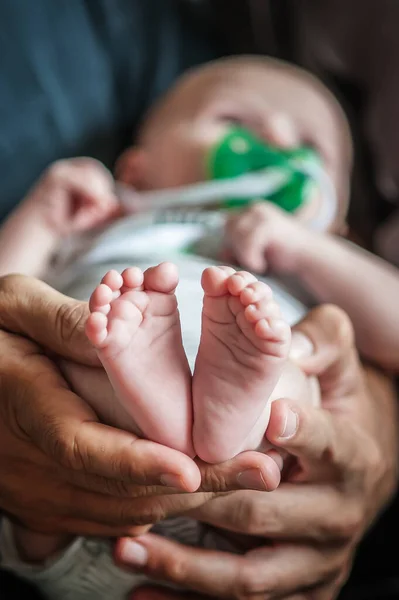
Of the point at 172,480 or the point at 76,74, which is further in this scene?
the point at 76,74

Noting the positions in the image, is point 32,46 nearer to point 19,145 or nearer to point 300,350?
point 19,145

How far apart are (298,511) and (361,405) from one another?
182 millimetres

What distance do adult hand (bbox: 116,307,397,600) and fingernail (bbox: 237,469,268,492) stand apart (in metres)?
0.08

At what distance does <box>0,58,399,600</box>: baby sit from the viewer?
475 millimetres

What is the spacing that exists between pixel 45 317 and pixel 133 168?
0.66 meters

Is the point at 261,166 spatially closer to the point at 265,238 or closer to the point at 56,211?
the point at 265,238

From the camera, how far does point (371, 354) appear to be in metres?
0.95

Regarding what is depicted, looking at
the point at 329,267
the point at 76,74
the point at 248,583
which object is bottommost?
the point at 248,583

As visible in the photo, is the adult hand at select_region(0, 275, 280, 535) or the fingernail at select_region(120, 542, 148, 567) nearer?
the adult hand at select_region(0, 275, 280, 535)

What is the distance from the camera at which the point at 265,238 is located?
35.2 inches

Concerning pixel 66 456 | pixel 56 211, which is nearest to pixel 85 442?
pixel 66 456

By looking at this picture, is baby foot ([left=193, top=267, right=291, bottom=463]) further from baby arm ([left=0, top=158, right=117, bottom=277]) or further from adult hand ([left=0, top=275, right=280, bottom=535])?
baby arm ([left=0, top=158, right=117, bottom=277])

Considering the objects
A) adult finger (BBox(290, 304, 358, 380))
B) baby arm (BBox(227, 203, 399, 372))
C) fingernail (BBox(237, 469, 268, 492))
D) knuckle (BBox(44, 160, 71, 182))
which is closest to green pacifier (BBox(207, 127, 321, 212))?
baby arm (BBox(227, 203, 399, 372))

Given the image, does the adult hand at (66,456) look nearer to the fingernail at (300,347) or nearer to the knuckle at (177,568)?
the knuckle at (177,568)
